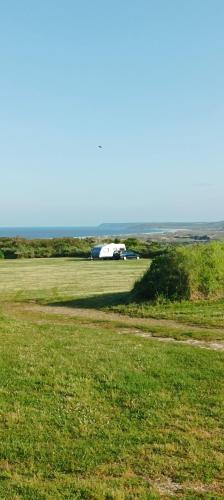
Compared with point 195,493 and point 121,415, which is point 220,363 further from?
point 195,493

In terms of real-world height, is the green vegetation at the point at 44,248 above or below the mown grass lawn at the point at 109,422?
above

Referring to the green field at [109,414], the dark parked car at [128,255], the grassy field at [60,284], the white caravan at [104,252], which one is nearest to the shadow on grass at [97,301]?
the grassy field at [60,284]

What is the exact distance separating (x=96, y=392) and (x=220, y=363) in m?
3.13

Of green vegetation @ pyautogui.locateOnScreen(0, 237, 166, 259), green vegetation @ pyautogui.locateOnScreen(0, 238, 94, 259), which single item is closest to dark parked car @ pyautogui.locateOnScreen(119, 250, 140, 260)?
green vegetation @ pyautogui.locateOnScreen(0, 237, 166, 259)

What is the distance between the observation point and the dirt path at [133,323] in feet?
43.7

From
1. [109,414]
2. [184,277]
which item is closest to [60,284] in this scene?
[184,277]

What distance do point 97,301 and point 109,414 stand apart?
1495 cm

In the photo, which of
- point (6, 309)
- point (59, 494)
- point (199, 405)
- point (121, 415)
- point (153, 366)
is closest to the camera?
point (59, 494)

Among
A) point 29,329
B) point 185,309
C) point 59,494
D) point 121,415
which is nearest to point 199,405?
point 121,415

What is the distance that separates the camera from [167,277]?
21672 millimetres

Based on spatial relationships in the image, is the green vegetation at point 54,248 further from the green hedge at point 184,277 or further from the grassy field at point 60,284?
the green hedge at point 184,277

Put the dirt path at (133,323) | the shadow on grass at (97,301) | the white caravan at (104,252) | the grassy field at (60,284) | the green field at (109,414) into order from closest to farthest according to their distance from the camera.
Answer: the green field at (109,414)
the dirt path at (133,323)
the shadow on grass at (97,301)
the grassy field at (60,284)
the white caravan at (104,252)

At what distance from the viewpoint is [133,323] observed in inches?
665

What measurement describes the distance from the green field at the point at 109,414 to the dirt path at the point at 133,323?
6.5 inches
